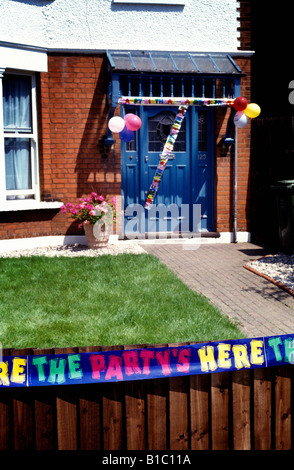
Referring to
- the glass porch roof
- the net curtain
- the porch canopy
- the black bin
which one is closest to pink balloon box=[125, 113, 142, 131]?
the porch canopy

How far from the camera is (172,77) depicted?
9.91 meters

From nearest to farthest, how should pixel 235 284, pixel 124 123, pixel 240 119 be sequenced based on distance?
pixel 235 284 → pixel 124 123 → pixel 240 119

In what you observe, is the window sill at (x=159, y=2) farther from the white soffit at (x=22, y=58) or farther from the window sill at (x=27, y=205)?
the window sill at (x=27, y=205)

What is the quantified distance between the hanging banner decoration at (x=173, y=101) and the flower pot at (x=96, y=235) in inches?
81.7

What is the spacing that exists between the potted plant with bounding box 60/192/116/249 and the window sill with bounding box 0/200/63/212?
0.69 feet

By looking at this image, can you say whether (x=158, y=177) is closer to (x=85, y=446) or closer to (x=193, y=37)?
(x=193, y=37)

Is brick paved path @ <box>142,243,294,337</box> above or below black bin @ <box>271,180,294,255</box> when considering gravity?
below

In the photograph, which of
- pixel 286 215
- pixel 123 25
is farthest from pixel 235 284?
pixel 123 25

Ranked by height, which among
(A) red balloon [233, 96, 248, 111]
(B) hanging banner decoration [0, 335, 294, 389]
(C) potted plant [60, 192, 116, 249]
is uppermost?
(A) red balloon [233, 96, 248, 111]

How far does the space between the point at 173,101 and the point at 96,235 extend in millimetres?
2537

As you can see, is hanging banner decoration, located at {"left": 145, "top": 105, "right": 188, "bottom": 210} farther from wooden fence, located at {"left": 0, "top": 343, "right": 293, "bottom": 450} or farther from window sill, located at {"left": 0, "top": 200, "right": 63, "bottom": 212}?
wooden fence, located at {"left": 0, "top": 343, "right": 293, "bottom": 450}

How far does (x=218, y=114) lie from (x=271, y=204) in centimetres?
187

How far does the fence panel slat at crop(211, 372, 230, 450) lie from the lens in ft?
10.0

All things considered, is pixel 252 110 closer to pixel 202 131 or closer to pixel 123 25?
pixel 202 131
